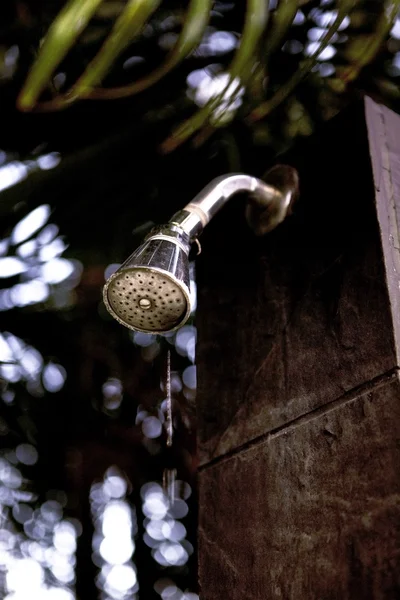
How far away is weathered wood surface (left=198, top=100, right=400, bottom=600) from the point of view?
1108 millimetres

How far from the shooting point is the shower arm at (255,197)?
4.49 ft

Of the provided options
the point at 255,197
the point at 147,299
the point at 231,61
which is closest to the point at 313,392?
the point at 147,299

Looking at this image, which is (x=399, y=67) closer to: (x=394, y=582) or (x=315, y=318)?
(x=315, y=318)

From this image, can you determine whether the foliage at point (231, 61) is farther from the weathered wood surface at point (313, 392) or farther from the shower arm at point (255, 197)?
the weathered wood surface at point (313, 392)

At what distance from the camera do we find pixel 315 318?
1366 millimetres

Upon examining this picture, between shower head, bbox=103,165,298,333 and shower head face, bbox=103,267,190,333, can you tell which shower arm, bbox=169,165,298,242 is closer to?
shower head, bbox=103,165,298,333

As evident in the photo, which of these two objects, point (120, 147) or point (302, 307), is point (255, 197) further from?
point (120, 147)

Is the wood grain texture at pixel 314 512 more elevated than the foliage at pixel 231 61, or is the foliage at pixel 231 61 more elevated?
the foliage at pixel 231 61

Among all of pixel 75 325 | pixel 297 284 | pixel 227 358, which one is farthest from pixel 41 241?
pixel 297 284

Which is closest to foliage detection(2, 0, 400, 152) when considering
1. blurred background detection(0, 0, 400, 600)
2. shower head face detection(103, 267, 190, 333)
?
blurred background detection(0, 0, 400, 600)

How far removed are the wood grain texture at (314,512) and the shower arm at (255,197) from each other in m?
0.54

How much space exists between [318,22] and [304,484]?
4.88ft

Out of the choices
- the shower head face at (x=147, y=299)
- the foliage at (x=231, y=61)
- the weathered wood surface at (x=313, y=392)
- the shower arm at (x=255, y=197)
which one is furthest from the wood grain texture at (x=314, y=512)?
the foliage at (x=231, y=61)

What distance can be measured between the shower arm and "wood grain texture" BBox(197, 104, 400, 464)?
3 centimetres
